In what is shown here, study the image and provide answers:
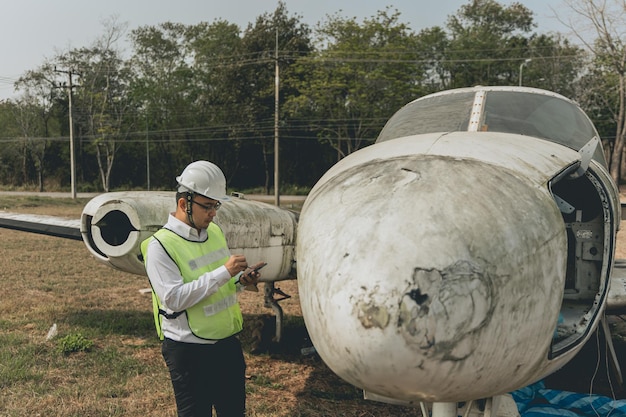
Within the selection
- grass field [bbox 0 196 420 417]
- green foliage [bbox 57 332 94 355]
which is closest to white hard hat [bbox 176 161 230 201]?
grass field [bbox 0 196 420 417]

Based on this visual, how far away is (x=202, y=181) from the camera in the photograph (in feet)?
11.7

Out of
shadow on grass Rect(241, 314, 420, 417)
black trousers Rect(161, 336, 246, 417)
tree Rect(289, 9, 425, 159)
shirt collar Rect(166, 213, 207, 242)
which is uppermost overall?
tree Rect(289, 9, 425, 159)

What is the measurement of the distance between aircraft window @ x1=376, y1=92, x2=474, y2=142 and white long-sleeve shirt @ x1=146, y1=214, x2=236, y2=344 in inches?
84.9

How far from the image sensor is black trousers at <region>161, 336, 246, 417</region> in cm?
350

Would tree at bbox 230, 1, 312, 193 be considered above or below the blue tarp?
above

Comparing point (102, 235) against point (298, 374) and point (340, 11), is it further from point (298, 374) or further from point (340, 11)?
point (340, 11)

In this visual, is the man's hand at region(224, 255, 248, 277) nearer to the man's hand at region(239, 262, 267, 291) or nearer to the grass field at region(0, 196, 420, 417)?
the man's hand at region(239, 262, 267, 291)

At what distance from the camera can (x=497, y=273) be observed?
2301mm

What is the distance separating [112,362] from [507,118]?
4733mm

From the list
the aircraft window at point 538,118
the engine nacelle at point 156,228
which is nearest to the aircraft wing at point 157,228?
the engine nacelle at point 156,228

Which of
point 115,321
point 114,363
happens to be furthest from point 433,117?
point 115,321

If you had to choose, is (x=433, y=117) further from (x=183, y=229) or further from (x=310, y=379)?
(x=310, y=379)

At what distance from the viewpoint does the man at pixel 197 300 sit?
3400 mm

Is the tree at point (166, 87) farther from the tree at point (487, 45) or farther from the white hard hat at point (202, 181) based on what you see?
the white hard hat at point (202, 181)
